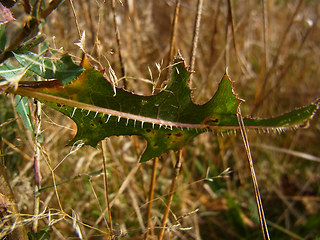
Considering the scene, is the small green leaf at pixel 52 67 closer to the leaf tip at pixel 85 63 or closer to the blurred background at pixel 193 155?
the leaf tip at pixel 85 63

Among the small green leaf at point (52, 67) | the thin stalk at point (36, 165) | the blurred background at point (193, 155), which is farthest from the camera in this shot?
the blurred background at point (193, 155)

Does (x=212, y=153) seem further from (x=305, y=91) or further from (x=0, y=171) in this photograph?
(x=0, y=171)

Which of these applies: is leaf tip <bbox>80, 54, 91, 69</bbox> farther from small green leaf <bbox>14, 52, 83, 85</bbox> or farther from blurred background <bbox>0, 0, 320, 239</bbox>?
blurred background <bbox>0, 0, 320, 239</bbox>

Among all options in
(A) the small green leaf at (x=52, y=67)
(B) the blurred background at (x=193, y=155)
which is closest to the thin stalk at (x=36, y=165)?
(B) the blurred background at (x=193, y=155)

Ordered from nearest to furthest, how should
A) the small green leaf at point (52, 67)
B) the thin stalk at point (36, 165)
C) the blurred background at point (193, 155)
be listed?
the small green leaf at point (52, 67) → the thin stalk at point (36, 165) → the blurred background at point (193, 155)

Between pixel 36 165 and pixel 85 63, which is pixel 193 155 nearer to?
pixel 36 165

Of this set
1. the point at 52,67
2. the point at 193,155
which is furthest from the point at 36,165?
the point at 193,155

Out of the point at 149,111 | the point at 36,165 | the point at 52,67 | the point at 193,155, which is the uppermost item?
the point at 52,67

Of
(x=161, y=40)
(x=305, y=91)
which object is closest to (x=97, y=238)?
(x=161, y=40)

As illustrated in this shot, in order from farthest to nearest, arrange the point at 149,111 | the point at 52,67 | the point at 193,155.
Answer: the point at 193,155 → the point at 149,111 → the point at 52,67

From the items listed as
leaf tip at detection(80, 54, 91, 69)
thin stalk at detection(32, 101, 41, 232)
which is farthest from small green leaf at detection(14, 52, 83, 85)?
thin stalk at detection(32, 101, 41, 232)
